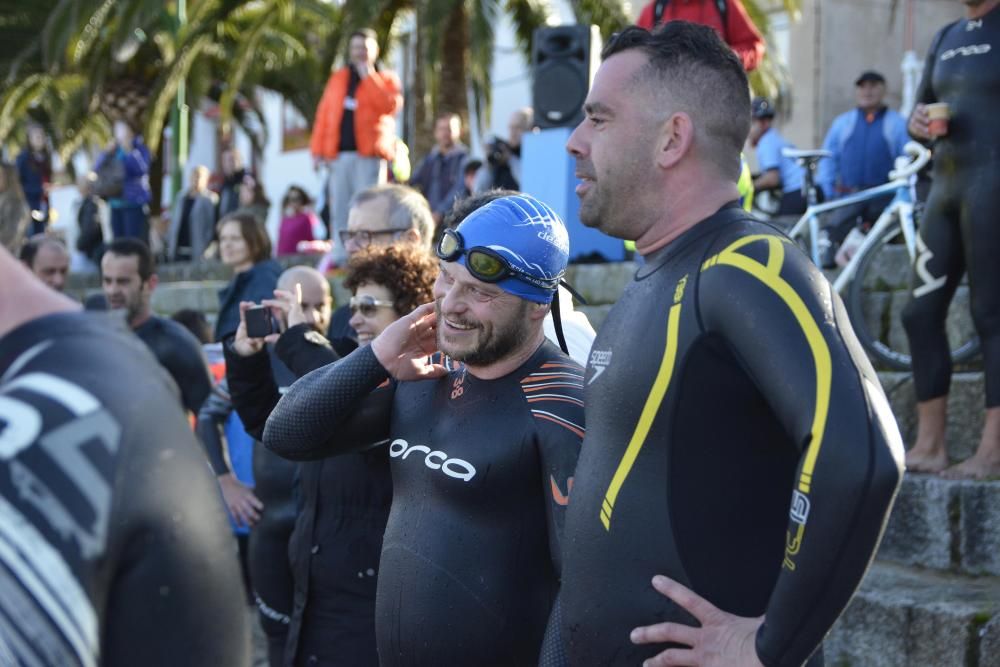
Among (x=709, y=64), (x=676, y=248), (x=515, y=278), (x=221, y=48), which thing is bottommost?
(x=221, y=48)

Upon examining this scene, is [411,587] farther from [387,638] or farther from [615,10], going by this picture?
[615,10]

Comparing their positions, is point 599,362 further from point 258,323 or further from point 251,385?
point 251,385

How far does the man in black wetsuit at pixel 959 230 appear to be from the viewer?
494cm

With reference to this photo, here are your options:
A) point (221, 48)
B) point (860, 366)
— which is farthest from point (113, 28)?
point (860, 366)

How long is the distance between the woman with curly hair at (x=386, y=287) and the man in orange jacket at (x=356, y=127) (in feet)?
19.9

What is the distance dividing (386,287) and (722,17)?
4.74 m

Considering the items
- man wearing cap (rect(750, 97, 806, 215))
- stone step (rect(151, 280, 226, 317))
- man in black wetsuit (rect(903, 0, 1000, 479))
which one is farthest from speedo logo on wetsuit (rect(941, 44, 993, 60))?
stone step (rect(151, 280, 226, 317))

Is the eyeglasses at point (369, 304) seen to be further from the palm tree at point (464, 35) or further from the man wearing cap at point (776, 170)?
the palm tree at point (464, 35)

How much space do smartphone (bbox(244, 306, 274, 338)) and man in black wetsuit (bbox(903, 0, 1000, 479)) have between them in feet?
8.72

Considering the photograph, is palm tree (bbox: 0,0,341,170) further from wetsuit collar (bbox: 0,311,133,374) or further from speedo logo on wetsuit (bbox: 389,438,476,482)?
wetsuit collar (bbox: 0,311,133,374)

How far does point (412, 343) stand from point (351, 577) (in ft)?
3.04

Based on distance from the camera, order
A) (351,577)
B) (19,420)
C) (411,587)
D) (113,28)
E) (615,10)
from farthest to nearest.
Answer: (113,28)
(615,10)
(351,577)
(411,587)
(19,420)

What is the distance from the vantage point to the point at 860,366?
2.00m

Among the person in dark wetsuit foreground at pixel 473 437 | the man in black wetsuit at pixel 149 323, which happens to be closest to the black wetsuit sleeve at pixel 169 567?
the person in dark wetsuit foreground at pixel 473 437
